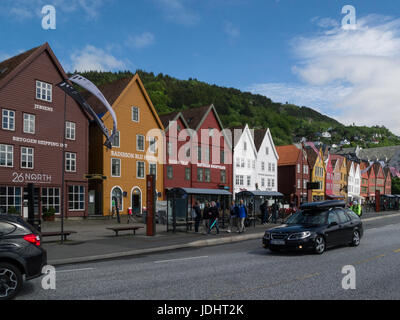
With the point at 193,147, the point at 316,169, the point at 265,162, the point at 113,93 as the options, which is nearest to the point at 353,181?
the point at 316,169

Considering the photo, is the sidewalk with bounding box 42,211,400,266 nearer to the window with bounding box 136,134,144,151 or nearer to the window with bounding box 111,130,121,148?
the window with bounding box 111,130,121,148

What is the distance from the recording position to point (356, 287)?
8312 millimetres

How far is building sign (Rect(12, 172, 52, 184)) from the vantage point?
102 ft

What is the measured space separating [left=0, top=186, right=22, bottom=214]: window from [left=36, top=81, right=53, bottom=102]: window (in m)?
7.49

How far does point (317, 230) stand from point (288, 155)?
184ft

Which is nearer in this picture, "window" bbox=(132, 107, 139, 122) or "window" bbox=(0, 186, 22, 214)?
"window" bbox=(0, 186, 22, 214)

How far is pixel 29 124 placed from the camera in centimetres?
3238

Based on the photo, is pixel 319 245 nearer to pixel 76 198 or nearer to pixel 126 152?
pixel 76 198

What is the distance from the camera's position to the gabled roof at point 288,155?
221ft

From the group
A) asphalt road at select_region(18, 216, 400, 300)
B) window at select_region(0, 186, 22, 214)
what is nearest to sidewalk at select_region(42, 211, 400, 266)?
asphalt road at select_region(18, 216, 400, 300)

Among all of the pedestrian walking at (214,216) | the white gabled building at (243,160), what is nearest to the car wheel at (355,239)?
the pedestrian walking at (214,216)
